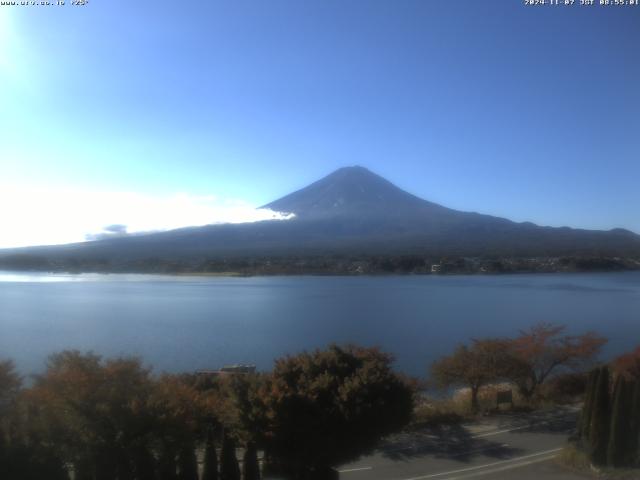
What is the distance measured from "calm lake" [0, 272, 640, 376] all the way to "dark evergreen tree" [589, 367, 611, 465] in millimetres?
8339

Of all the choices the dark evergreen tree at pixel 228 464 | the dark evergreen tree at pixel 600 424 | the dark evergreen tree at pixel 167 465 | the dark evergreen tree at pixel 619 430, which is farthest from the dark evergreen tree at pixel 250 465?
the dark evergreen tree at pixel 619 430

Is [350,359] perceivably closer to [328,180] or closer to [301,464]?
[301,464]

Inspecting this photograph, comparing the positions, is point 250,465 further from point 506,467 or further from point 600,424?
point 600,424

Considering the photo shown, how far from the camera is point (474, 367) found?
1107 centimetres

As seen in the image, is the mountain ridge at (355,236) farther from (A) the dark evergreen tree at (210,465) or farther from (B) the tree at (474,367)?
(A) the dark evergreen tree at (210,465)

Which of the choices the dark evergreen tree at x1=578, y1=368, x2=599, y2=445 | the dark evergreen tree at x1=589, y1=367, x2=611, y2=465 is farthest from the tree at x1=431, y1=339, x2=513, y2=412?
the dark evergreen tree at x1=589, y1=367, x2=611, y2=465

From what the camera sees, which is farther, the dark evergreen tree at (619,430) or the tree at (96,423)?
the dark evergreen tree at (619,430)

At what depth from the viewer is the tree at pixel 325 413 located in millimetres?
5422

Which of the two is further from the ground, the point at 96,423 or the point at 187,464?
the point at 96,423

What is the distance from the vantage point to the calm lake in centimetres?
1727

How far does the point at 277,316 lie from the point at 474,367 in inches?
597

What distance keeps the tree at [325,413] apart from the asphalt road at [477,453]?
903 mm

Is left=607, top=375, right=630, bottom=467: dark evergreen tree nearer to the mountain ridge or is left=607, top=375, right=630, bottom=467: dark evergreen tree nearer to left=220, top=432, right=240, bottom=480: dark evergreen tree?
left=220, top=432, right=240, bottom=480: dark evergreen tree

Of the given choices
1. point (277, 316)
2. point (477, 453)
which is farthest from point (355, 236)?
point (477, 453)
